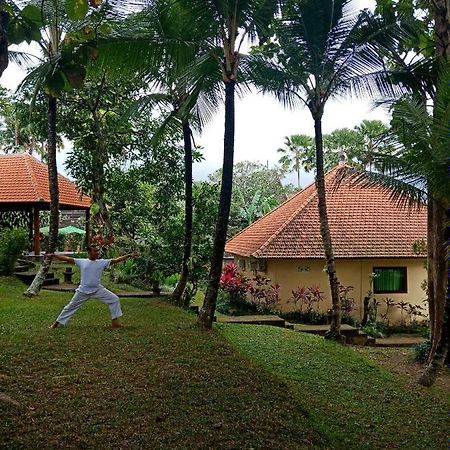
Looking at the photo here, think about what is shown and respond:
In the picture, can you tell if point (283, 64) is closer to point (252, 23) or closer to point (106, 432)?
point (252, 23)

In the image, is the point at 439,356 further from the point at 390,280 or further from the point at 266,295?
the point at 390,280

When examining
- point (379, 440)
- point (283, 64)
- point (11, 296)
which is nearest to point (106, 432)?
point (379, 440)

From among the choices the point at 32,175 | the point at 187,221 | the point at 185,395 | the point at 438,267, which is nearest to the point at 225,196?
the point at 187,221

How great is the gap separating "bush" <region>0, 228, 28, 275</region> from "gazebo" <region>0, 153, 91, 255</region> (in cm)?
287

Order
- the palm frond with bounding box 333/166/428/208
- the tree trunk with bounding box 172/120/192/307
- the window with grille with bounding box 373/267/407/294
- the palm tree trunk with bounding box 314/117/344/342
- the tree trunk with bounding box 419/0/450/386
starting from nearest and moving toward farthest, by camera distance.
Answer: the palm frond with bounding box 333/166/428/208, the tree trunk with bounding box 419/0/450/386, the palm tree trunk with bounding box 314/117/344/342, the tree trunk with bounding box 172/120/192/307, the window with grille with bounding box 373/267/407/294

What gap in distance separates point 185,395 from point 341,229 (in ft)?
42.8

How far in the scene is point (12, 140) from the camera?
37344 millimetres

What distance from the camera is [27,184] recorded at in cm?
1836

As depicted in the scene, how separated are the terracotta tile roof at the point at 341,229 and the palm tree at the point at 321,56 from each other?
5.48 m

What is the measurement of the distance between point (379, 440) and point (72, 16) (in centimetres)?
524

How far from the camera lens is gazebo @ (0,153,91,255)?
17672 mm

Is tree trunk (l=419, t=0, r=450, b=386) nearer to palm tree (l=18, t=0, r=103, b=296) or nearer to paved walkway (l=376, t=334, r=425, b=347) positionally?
paved walkway (l=376, t=334, r=425, b=347)

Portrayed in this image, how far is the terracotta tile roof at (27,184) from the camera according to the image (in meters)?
17.7

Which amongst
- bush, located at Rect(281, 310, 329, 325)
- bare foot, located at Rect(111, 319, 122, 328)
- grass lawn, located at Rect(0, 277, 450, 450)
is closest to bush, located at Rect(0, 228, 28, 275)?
grass lawn, located at Rect(0, 277, 450, 450)
